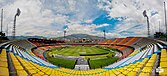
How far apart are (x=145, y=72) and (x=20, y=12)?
69.0m

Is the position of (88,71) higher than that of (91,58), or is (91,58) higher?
(88,71)

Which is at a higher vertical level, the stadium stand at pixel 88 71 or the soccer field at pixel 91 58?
the stadium stand at pixel 88 71

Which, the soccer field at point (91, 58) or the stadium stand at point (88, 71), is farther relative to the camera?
the soccer field at point (91, 58)

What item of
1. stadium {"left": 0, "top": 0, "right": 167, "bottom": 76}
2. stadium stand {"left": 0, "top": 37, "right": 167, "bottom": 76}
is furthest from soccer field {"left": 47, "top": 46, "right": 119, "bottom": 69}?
stadium stand {"left": 0, "top": 37, "right": 167, "bottom": 76}

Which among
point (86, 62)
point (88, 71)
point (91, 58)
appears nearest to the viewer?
point (88, 71)

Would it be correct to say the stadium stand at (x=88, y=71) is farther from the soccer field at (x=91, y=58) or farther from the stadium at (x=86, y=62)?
the soccer field at (x=91, y=58)

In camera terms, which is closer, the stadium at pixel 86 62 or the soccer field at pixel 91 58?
the stadium at pixel 86 62

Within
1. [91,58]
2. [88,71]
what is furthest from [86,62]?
[88,71]

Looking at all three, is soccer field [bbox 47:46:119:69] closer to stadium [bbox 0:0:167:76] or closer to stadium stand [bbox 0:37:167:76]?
stadium [bbox 0:0:167:76]

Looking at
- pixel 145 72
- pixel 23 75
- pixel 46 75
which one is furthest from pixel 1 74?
pixel 145 72

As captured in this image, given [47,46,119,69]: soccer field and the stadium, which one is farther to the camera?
[47,46,119,69]: soccer field

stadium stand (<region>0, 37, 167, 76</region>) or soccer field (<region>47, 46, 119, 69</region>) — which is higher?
stadium stand (<region>0, 37, 167, 76</region>)

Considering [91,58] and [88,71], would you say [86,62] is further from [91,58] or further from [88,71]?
[88,71]

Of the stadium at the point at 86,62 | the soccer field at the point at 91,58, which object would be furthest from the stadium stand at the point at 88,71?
the soccer field at the point at 91,58
